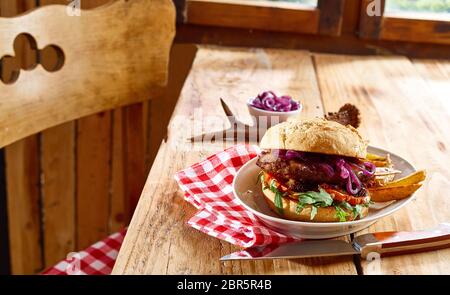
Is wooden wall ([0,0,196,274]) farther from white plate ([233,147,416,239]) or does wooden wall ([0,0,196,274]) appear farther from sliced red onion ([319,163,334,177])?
sliced red onion ([319,163,334,177])

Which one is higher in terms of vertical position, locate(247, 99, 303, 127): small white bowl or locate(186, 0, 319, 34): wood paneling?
locate(186, 0, 319, 34): wood paneling

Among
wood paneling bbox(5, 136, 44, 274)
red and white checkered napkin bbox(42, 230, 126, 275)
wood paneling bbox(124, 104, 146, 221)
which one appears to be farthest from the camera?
wood paneling bbox(5, 136, 44, 274)

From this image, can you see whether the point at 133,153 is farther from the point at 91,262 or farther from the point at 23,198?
the point at 23,198

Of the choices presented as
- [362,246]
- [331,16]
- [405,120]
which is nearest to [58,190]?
[331,16]

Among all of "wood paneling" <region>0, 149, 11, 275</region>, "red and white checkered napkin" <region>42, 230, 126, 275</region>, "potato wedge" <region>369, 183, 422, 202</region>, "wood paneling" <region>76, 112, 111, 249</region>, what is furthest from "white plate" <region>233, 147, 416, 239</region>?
"wood paneling" <region>0, 149, 11, 275</region>

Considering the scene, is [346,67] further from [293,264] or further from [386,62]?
[293,264]
